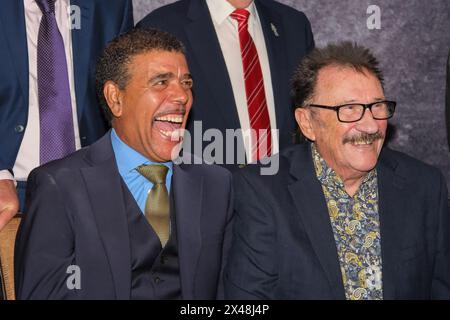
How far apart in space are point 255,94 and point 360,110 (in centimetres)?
113

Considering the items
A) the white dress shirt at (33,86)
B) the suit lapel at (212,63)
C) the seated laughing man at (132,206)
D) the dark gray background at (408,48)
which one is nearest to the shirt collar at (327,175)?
the seated laughing man at (132,206)

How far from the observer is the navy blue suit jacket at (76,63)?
12.9 feet

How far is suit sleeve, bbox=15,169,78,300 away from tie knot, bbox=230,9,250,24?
6.01 feet

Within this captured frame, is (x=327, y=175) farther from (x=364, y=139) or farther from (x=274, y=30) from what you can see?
(x=274, y=30)

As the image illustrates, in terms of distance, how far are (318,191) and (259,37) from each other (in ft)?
4.82

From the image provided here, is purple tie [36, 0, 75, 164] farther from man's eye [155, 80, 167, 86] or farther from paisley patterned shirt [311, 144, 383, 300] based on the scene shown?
paisley patterned shirt [311, 144, 383, 300]

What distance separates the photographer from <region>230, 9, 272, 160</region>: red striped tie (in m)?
4.38

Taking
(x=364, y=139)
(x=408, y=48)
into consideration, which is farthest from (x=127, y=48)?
(x=408, y=48)

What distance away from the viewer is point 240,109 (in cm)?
440

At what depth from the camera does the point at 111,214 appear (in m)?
3.21

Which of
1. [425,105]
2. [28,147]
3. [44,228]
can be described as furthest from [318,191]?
→ [425,105]

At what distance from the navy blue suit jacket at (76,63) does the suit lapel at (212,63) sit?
1.27 feet
